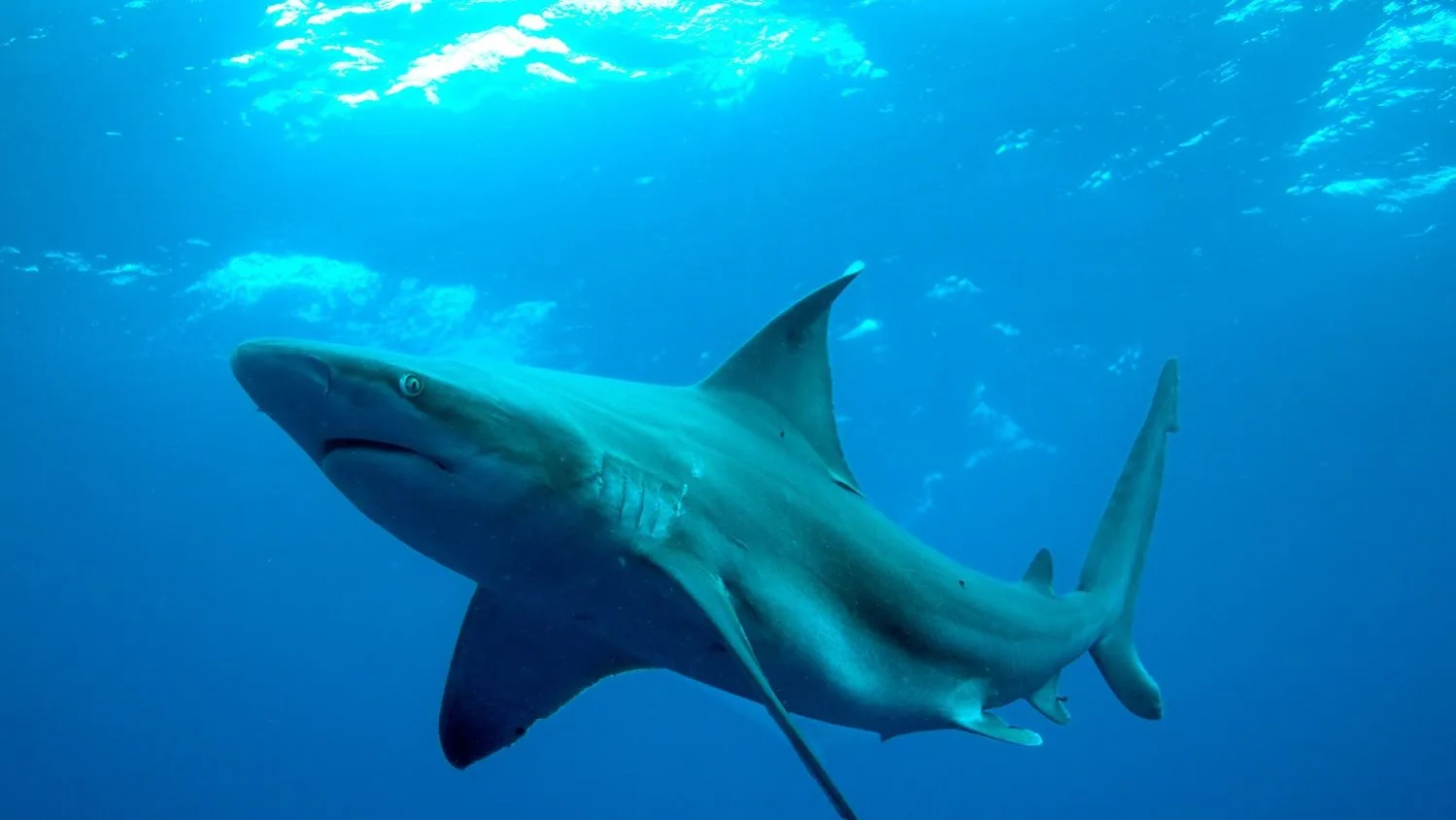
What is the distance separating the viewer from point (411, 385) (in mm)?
2502

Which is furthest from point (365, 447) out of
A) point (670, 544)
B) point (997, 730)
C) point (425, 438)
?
point (997, 730)

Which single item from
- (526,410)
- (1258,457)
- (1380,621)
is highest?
(526,410)

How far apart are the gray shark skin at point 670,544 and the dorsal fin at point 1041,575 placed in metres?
0.02

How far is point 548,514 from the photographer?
9.45 ft

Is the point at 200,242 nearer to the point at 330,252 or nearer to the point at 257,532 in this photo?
the point at 330,252

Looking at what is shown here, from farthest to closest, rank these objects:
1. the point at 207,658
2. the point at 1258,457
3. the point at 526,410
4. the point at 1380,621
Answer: the point at 1380,621 → the point at 207,658 → the point at 1258,457 → the point at 526,410

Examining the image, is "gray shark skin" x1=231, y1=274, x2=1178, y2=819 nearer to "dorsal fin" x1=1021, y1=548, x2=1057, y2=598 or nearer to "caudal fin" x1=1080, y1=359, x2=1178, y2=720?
"dorsal fin" x1=1021, y1=548, x2=1057, y2=598

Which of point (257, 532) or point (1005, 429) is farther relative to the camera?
point (257, 532)

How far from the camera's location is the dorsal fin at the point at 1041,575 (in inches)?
215

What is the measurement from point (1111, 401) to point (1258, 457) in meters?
9.75

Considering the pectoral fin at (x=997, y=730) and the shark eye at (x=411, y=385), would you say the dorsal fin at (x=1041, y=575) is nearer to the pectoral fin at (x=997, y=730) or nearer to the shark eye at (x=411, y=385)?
the pectoral fin at (x=997, y=730)

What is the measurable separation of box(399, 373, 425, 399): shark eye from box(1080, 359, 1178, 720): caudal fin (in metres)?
5.18

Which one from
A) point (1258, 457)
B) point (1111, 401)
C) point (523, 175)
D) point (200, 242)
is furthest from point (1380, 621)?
point (200, 242)

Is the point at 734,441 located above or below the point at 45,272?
below
